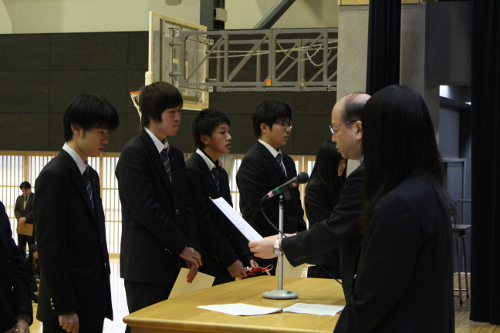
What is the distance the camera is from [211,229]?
3.80 m

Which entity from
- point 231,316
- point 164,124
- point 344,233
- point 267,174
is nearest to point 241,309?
point 231,316

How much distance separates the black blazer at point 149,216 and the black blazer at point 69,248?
0.38 metres

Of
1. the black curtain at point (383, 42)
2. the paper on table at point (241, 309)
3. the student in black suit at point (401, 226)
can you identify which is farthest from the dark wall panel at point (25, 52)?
the student in black suit at point (401, 226)

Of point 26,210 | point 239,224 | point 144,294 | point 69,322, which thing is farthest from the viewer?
point 26,210

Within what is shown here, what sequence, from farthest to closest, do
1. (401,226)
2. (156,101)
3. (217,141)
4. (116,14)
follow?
(116,14) → (217,141) → (156,101) → (401,226)

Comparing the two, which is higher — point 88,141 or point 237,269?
point 88,141

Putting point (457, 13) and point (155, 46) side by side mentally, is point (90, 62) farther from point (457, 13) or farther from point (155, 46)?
point (457, 13)

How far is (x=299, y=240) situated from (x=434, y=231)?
3.09 ft

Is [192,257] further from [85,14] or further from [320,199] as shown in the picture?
[85,14]

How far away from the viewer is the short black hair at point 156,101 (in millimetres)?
3453

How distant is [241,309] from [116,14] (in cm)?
1061

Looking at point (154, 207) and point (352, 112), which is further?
point (154, 207)

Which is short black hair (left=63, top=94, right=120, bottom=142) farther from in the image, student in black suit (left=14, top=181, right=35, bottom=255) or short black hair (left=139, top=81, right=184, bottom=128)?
student in black suit (left=14, top=181, right=35, bottom=255)

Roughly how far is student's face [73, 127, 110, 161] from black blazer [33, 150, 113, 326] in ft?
0.26
